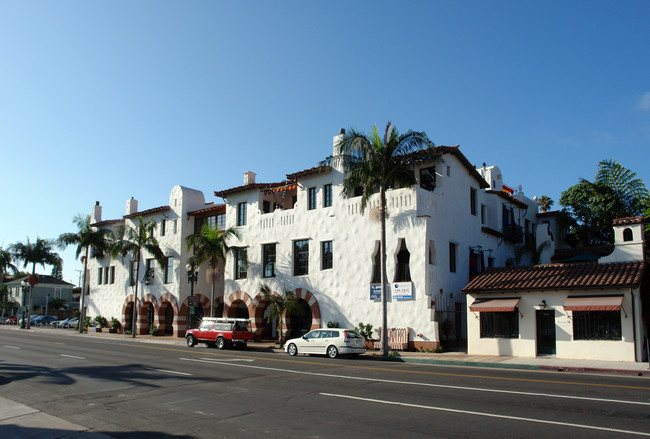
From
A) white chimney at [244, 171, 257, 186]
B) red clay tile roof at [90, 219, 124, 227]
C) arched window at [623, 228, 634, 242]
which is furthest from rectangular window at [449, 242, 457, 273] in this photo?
red clay tile roof at [90, 219, 124, 227]

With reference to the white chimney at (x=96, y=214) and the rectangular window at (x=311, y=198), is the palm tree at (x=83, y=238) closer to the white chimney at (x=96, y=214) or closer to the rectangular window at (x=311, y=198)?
the white chimney at (x=96, y=214)

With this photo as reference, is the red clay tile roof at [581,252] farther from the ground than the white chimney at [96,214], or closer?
closer

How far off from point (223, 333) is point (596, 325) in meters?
18.0

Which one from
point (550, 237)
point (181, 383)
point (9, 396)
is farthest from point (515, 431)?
point (550, 237)

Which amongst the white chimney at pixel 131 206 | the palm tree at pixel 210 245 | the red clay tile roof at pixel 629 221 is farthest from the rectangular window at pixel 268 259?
the red clay tile roof at pixel 629 221

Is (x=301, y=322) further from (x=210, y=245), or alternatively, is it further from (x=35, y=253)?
(x=35, y=253)

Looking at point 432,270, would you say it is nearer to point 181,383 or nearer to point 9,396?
point 181,383

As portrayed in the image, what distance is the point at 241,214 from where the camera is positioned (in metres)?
36.2

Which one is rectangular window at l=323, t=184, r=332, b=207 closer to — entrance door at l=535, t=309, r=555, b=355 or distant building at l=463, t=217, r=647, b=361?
distant building at l=463, t=217, r=647, b=361

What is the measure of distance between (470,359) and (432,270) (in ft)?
18.8

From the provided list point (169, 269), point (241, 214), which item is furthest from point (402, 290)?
point (169, 269)

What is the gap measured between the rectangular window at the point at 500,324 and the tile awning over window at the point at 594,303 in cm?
259

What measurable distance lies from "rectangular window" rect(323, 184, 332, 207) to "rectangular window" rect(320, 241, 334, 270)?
2284 mm

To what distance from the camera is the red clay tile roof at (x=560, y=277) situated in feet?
69.8
